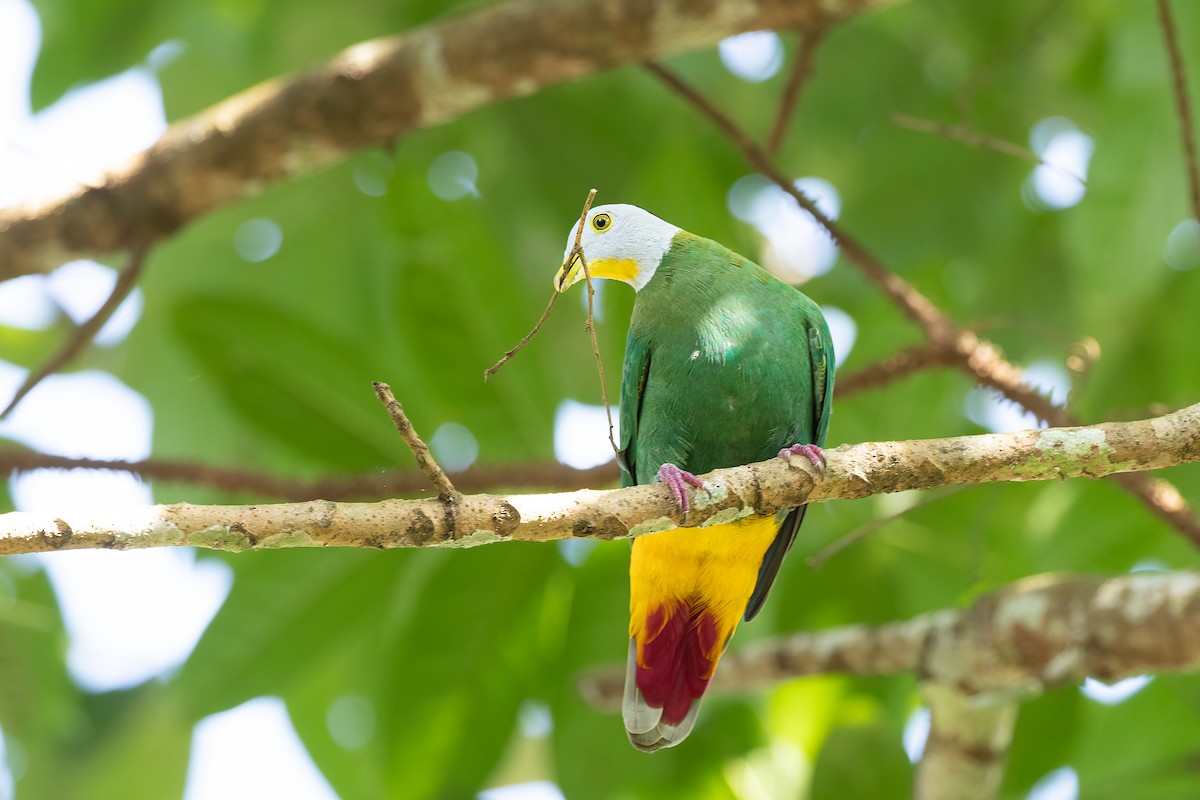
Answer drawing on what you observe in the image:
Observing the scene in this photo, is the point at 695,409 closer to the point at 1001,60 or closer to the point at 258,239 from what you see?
the point at 1001,60

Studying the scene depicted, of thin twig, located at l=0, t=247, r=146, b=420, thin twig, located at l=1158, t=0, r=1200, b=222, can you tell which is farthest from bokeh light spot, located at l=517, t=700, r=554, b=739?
thin twig, located at l=1158, t=0, r=1200, b=222

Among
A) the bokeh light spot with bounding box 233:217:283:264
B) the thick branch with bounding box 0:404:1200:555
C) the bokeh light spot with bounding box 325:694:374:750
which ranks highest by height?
the thick branch with bounding box 0:404:1200:555

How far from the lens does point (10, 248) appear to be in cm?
416

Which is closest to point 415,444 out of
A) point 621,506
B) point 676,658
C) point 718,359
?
point 621,506

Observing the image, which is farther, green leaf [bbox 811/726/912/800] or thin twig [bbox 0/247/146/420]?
green leaf [bbox 811/726/912/800]

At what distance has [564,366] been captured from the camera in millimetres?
5148

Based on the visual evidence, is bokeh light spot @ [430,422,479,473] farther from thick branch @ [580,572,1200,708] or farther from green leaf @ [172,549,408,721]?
thick branch @ [580,572,1200,708]

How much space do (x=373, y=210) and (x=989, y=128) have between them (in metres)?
2.63

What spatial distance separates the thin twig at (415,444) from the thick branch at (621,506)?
0.03 metres

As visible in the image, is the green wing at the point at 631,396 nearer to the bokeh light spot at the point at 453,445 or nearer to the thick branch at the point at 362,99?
the bokeh light spot at the point at 453,445

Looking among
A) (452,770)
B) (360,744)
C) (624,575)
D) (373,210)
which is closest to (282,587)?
(452,770)

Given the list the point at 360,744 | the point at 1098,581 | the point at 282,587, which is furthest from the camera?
the point at 360,744

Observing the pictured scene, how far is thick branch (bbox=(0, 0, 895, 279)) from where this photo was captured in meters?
3.81

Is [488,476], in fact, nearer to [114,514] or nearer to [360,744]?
[114,514]
